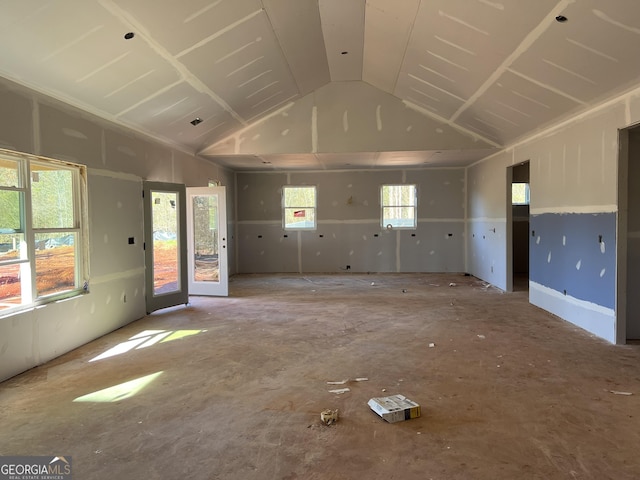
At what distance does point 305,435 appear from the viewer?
107 inches

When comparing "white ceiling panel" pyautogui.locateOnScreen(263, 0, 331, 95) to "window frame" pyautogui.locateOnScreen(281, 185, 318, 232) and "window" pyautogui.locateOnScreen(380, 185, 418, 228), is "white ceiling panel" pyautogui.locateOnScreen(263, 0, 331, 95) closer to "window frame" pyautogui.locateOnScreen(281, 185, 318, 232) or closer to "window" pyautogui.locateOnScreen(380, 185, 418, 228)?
"window frame" pyautogui.locateOnScreen(281, 185, 318, 232)

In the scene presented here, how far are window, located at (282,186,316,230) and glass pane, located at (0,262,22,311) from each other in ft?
24.1

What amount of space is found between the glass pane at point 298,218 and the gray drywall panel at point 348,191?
0.28m

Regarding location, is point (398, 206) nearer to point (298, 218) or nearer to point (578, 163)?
point (298, 218)

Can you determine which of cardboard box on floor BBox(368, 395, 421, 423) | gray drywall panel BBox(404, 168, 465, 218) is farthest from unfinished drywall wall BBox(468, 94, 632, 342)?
gray drywall panel BBox(404, 168, 465, 218)

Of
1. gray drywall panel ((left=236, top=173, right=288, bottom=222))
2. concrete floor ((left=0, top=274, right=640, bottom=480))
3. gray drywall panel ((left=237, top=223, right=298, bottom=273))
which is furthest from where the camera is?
gray drywall panel ((left=237, top=223, right=298, bottom=273))

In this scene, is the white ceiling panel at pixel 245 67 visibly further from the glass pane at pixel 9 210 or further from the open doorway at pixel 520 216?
the open doorway at pixel 520 216

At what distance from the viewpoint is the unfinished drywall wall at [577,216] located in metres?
4.58

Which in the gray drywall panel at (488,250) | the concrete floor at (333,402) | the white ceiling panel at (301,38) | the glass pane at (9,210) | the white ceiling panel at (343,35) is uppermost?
the white ceiling panel at (343,35)

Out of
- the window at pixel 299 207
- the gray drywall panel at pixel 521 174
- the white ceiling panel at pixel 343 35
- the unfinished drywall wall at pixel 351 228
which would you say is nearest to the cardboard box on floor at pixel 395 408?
the white ceiling panel at pixel 343 35

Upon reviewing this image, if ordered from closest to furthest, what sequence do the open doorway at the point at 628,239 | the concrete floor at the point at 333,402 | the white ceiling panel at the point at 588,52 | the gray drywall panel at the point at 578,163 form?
the concrete floor at the point at 333,402, the white ceiling panel at the point at 588,52, the open doorway at the point at 628,239, the gray drywall panel at the point at 578,163

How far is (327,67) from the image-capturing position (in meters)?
6.76

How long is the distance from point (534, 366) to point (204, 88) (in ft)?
16.4

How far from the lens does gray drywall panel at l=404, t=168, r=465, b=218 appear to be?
10477 mm
